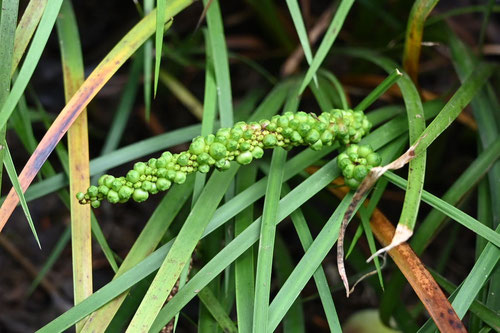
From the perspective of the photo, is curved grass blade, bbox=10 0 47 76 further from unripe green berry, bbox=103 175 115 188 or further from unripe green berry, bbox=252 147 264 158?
unripe green berry, bbox=252 147 264 158

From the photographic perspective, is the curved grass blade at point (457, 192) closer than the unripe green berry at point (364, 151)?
No

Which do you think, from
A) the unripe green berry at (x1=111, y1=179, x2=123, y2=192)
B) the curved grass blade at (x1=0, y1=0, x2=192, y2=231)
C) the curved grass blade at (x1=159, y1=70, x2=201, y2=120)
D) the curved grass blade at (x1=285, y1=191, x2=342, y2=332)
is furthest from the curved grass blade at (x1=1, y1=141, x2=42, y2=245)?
the curved grass blade at (x1=159, y1=70, x2=201, y2=120)

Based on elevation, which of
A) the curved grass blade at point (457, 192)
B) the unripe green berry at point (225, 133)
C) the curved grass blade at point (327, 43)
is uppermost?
the curved grass blade at point (327, 43)

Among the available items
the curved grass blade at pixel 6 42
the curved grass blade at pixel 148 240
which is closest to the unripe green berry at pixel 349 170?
the curved grass blade at pixel 148 240

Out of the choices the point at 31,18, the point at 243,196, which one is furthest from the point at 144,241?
the point at 31,18

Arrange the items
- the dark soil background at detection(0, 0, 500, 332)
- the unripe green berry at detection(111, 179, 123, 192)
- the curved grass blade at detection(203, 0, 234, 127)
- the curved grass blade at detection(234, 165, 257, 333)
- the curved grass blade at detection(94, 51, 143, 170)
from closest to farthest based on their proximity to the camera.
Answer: the unripe green berry at detection(111, 179, 123, 192) < the curved grass blade at detection(234, 165, 257, 333) < the curved grass blade at detection(203, 0, 234, 127) < the curved grass blade at detection(94, 51, 143, 170) < the dark soil background at detection(0, 0, 500, 332)

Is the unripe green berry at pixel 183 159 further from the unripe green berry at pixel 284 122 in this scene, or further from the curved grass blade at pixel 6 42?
the curved grass blade at pixel 6 42

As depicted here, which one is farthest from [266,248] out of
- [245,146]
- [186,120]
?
[186,120]
